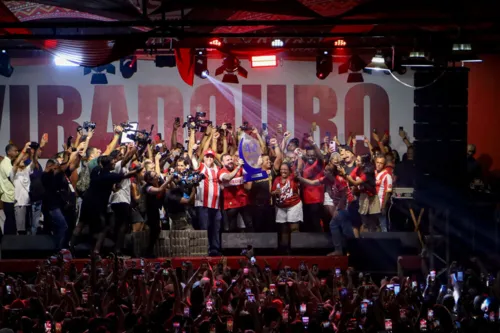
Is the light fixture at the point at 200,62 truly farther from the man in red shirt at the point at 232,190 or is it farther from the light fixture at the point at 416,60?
the light fixture at the point at 416,60

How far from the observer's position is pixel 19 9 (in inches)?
527

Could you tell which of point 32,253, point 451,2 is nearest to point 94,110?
point 32,253

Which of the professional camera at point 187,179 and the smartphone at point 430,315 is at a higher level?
the professional camera at point 187,179

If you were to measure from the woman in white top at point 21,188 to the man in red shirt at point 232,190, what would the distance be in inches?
122

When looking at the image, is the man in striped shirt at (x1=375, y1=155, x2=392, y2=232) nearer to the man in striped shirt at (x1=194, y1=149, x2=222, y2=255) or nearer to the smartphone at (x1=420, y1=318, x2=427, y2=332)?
the man in striped shirt at (x1=194, y1=149, x2=222, y2=255)

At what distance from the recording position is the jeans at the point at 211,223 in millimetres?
11992

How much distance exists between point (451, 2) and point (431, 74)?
1.70 m

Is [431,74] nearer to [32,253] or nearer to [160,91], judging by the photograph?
[32,253]

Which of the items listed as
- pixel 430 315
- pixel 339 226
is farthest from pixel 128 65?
pixel 430 315

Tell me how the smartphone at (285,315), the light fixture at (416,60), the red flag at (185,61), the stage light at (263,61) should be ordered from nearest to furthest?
the smartphone at (285,315) → the light fixture at (416,60) → the red flag at (185,61) → the stage light at (263,61)

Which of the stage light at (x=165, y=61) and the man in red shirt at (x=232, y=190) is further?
the stage light at (x=165, y=61)

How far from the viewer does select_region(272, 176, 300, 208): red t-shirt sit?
12.0 m

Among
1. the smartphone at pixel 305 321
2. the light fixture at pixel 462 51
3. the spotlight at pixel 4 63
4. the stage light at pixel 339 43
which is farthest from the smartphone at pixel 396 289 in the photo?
the spotlight at pixel 4 63

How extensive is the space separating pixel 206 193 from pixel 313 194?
1.46 metres
